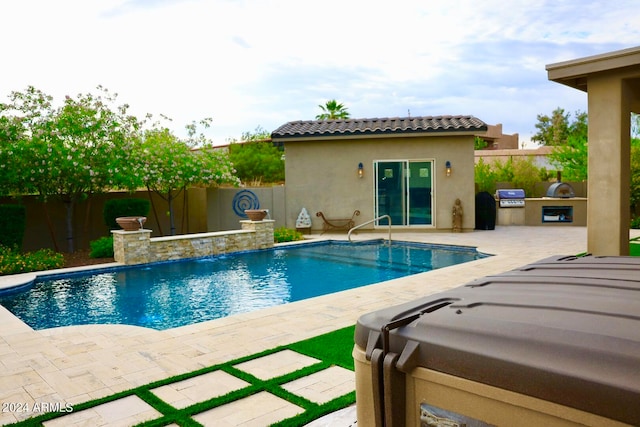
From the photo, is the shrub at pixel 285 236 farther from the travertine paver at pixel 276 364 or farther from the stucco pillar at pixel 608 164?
the travertine paver at pixel 276 364

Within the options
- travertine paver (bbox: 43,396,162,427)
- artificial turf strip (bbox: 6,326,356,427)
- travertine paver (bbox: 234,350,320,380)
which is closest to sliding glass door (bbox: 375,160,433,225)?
artificial turf strip (bbox: 6,326,356,427)

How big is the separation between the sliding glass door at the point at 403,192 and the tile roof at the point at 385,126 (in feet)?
3.40

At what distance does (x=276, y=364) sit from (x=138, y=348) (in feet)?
4.96

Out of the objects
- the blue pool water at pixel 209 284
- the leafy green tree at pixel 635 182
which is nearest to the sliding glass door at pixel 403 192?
the blue pool water at pixel 209 284

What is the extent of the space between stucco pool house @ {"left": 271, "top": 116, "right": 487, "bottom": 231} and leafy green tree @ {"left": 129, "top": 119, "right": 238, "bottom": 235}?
2.10 meters

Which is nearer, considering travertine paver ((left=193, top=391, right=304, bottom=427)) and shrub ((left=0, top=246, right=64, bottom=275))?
travertine paver ((left=193, top=391, right=304, bottom=427))

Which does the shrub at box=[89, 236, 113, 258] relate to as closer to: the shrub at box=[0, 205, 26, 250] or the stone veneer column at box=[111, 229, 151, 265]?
the stone veneer column at box=[111, 229, 151, 265]

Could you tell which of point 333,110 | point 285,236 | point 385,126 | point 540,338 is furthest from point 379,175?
point 333,110

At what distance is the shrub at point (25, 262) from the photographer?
30.9 feet

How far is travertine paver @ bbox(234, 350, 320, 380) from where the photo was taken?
13.0 feet

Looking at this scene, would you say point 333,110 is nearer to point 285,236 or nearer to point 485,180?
point 485,180

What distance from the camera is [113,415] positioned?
3.29m

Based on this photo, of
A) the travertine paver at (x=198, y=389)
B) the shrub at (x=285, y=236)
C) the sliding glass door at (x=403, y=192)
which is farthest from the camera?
the sliding glass door at (x=403, y=192)

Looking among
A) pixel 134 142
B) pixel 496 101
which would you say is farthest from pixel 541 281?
pixel 496 101
